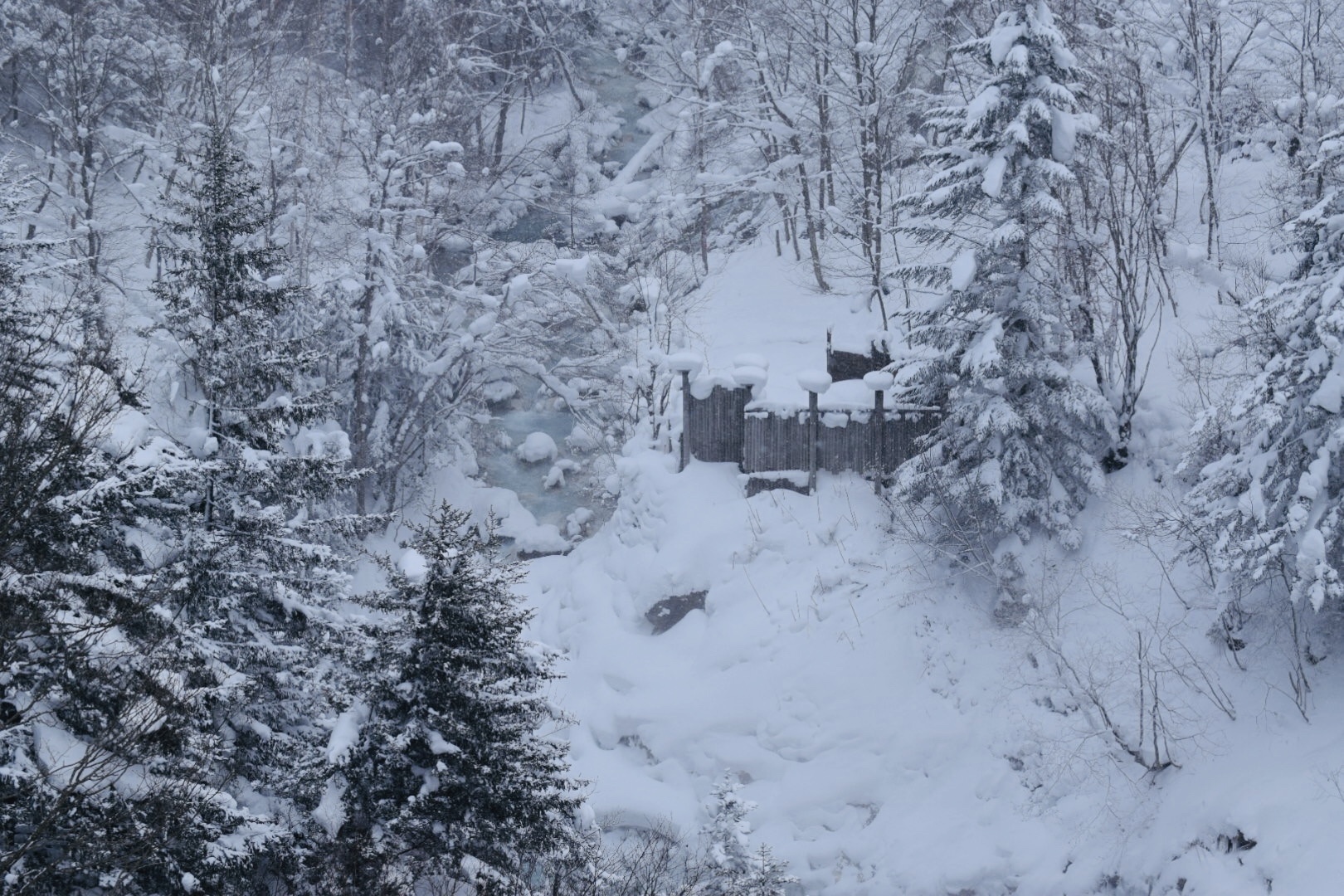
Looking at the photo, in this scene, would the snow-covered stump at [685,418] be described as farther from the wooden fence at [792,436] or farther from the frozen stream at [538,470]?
the frozen stream at [538,470]

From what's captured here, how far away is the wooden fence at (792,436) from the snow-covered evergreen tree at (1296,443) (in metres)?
4.97

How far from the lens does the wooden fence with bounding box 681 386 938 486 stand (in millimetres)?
18000

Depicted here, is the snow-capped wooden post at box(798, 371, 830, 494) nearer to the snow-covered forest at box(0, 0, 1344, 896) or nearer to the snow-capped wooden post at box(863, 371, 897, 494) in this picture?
the snow-covered forest at box(0, 0, 1344, 896)

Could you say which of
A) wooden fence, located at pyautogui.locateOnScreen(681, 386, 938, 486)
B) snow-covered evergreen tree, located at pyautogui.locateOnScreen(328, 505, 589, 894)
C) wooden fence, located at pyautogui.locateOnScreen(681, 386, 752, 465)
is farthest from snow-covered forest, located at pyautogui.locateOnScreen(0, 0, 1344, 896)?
wooden fence, located at pyautogui.locateOnScreen(681, 386, 752, 465)

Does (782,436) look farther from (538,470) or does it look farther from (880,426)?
(538,470)

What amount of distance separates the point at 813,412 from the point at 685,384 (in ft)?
8.09

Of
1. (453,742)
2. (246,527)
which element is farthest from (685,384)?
(453,742)

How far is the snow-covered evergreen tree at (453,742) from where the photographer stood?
10109mm

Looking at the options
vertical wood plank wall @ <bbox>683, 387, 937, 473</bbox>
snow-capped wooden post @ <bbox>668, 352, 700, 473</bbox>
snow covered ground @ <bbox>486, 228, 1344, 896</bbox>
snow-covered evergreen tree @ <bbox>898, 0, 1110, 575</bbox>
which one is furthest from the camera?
snow-capped wooden post @ <bbox>668, 352, 700, 473</bbox>

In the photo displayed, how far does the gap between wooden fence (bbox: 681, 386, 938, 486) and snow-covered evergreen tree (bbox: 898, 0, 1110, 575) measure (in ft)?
4.81

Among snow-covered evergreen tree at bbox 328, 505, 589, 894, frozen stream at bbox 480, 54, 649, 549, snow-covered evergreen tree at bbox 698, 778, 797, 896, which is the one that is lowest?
snow-covered evergreen tree at bbox 698, 778, 797, 896

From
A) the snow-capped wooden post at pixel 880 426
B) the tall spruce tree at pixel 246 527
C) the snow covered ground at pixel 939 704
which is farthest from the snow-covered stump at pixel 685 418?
the tall spruce tree at pixel 246 527

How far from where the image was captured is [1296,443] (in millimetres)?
12625

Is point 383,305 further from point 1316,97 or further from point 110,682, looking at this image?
point 1316,97
